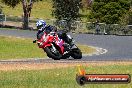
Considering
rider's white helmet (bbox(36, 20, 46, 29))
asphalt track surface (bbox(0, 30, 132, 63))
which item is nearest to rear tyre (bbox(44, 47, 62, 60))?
asphalt track surface (bbox(0, 30, 132, 63))

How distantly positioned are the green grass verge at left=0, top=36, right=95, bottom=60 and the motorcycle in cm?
602

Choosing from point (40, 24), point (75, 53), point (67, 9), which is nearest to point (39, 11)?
point (67, 9)

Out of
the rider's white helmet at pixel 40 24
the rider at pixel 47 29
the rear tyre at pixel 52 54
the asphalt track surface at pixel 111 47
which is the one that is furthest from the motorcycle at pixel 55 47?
the rider's white helmet at pixel 40 24

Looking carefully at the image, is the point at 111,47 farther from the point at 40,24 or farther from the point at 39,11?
the point at 39,11

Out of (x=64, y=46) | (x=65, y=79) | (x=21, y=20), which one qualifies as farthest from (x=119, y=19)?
(x=65, y=79)

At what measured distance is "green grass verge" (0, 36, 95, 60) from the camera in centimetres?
2992

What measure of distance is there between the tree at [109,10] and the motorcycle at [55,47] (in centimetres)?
3729

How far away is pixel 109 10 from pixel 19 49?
3037cm

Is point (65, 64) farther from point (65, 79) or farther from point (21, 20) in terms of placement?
point (21, 20)

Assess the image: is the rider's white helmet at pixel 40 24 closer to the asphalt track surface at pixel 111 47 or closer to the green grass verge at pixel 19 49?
the asphalt track surface at pixel 111 47

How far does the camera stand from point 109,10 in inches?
2466

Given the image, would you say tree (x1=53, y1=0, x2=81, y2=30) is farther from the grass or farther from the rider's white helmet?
the rider's white helmet

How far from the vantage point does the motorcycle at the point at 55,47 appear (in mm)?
20609

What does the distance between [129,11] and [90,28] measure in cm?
727
